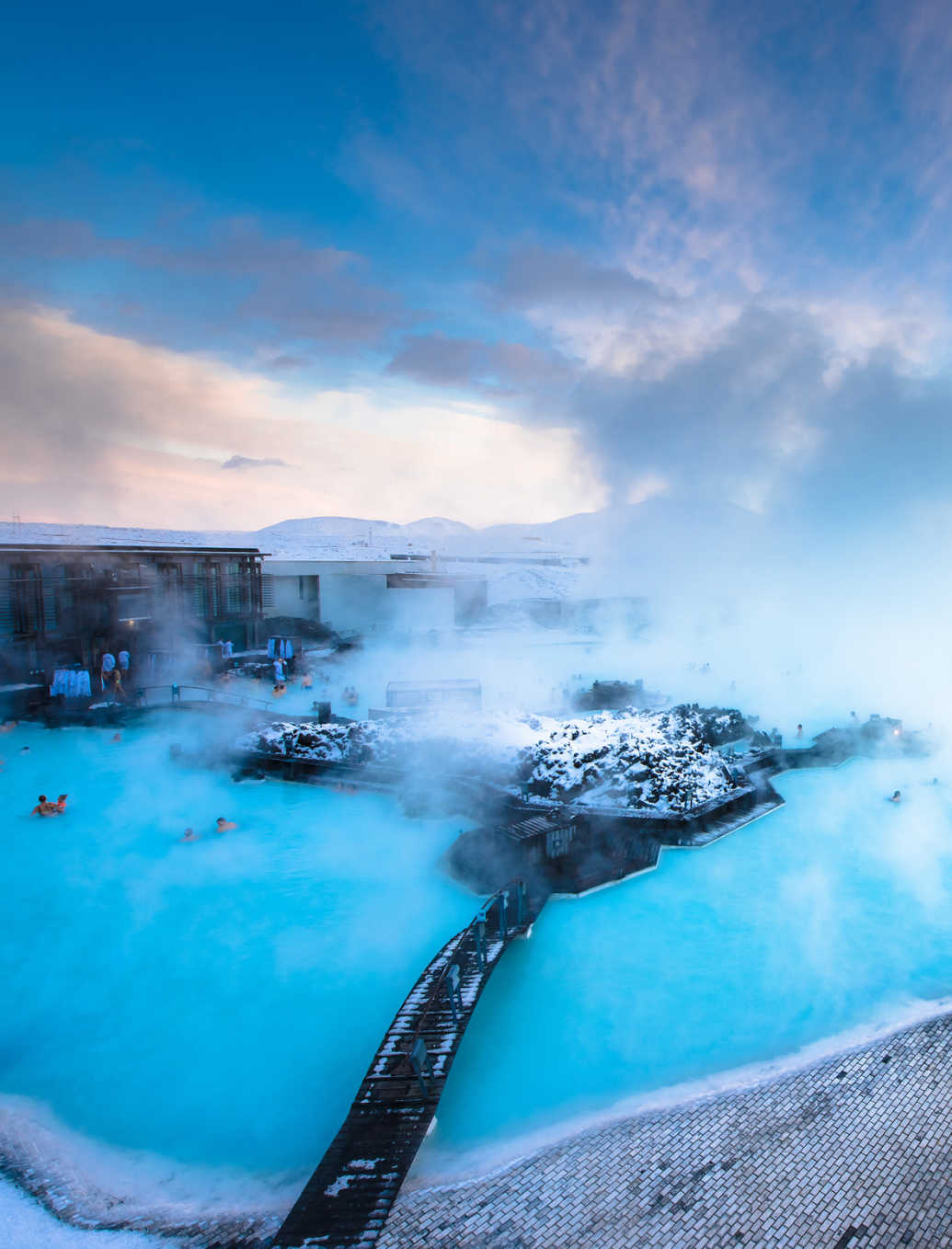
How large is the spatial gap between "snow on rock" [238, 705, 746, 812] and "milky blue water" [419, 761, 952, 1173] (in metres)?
1.30

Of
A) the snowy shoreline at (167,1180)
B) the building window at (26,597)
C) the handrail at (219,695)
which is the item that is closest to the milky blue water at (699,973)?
the snowy shoreline at (167,1180)

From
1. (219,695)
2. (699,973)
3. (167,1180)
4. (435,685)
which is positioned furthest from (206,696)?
(699,973)

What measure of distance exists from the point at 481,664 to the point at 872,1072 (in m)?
15.7

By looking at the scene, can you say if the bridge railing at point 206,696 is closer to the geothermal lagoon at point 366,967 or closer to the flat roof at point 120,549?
the flat roof at point 120,549

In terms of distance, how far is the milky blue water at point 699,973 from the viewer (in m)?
5.89

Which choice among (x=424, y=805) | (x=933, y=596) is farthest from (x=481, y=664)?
(x=933, y=596)

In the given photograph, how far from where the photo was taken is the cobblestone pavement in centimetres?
395

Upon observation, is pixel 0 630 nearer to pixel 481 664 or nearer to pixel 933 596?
pixel 481 664

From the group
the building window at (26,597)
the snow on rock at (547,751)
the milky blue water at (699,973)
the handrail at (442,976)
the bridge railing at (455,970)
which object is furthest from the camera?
the building window at (26,597)

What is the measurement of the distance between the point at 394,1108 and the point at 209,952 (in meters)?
3.85

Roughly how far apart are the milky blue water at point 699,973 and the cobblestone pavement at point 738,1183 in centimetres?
67

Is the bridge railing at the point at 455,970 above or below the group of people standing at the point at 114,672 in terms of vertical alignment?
below

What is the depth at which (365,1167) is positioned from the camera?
170 inches

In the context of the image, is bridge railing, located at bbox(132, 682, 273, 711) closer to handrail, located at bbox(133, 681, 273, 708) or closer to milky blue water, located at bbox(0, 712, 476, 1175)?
handrail, located at bbox(133, 681, 273, 708)
